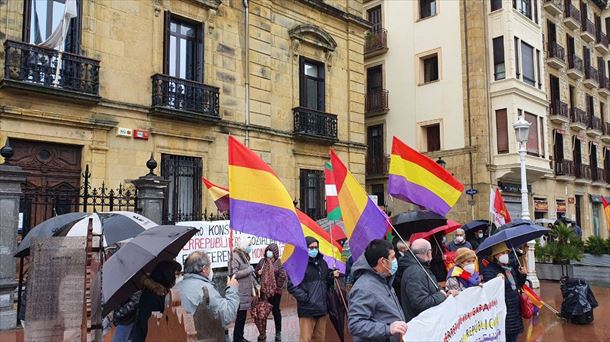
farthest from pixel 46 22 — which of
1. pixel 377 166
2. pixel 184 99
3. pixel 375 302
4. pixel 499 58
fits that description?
pixel 499 58

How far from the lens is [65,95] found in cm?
1195

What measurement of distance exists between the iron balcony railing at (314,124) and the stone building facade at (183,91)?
0.05 meters

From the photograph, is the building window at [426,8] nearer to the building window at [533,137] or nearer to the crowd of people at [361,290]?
the building window at [533,137]

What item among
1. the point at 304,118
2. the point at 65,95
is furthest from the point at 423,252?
the point at 304,118

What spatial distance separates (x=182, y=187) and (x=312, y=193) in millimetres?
4997

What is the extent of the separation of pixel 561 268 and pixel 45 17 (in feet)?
52.2

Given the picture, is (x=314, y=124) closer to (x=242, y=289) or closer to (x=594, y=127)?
(x=242, y=289)

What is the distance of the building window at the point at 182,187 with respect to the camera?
14.1 m

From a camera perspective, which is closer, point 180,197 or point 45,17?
point 45,17

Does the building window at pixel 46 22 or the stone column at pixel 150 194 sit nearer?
the stone column at pixel 150 194

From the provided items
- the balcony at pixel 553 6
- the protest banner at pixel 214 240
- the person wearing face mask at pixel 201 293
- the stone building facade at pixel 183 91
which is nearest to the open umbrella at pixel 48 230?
the person wearing face mask at pixel 201 293

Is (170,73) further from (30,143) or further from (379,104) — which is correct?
(379,104)

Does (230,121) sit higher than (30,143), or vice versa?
(230,121)

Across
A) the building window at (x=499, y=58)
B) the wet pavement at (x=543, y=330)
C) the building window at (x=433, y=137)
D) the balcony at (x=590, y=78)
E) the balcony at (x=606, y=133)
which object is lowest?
the wet pavement at (x=543, y=330)
